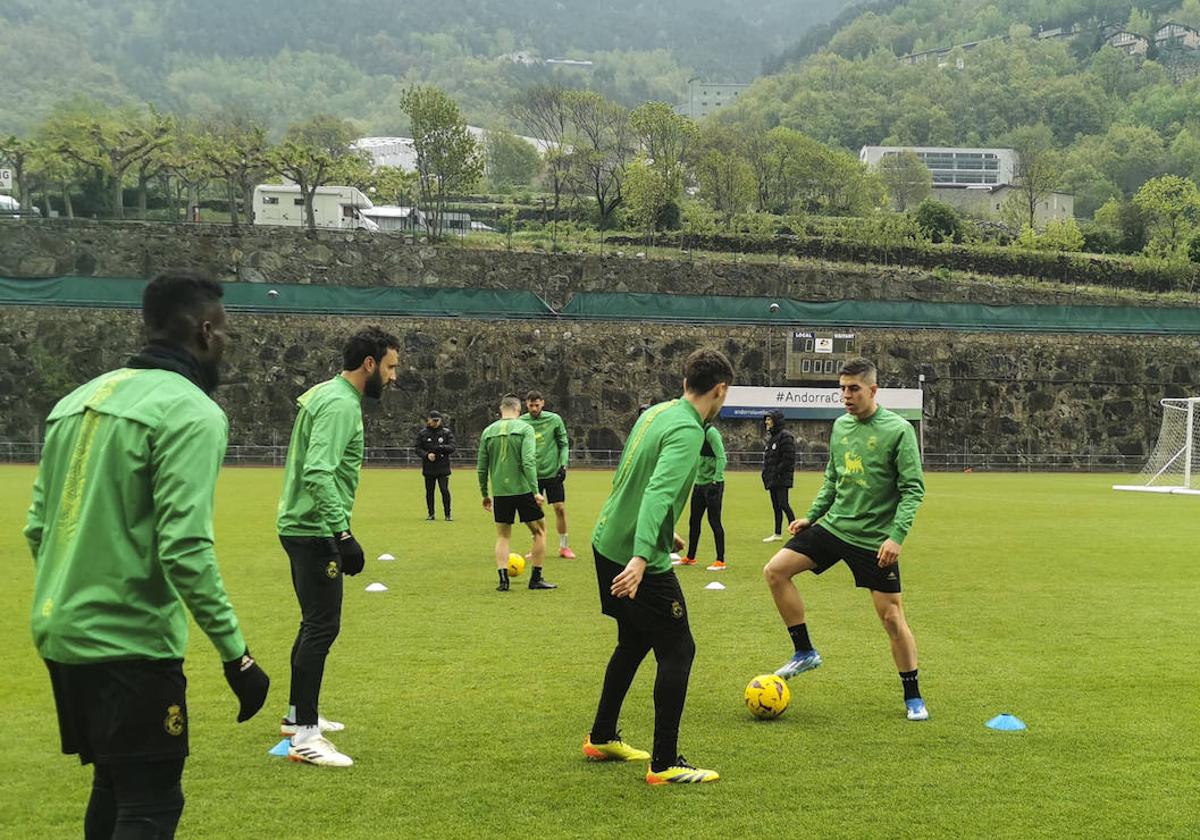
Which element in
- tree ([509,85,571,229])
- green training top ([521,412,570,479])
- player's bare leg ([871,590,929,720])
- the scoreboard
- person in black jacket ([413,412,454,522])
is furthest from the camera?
tree ([509,85,571,229])

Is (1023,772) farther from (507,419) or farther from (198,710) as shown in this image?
(507,419)

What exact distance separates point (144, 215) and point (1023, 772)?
64.9 meters

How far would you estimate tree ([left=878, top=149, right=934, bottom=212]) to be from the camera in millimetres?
125438

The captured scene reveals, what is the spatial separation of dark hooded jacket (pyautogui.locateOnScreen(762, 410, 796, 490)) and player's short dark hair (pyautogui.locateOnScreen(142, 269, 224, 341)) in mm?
14502

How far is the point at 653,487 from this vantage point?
20.4ft

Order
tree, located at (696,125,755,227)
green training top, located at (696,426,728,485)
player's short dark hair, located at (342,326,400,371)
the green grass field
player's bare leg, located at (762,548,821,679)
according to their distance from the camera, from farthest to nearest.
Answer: tree, located at (696,125,755,227) < green training top, located at (696,426,728,485) < player's bare leg, located at (762,548,821,679) < player's short dark hair, located at (342,326,400,371) < the green grass field

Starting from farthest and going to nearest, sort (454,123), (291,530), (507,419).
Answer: (454,123), (507,419), (291,530)

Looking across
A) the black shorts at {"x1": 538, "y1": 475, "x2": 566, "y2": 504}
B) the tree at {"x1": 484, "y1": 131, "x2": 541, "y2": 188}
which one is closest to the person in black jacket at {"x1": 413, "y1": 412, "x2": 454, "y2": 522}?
the black shorts at {"x1": 538, "y1": 475, "x2": 566, "y2": 504}

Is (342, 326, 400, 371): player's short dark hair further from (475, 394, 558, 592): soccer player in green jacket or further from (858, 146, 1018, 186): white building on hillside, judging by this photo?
(858, 146, 1018, 186): white building on hillside

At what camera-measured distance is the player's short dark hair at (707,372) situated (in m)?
6.40

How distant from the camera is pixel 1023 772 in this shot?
659cm

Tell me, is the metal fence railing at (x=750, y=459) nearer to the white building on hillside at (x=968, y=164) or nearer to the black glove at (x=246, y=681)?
the black glove at (x=246, y=681)

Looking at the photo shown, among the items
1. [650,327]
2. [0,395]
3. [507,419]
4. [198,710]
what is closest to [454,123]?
[650,327]

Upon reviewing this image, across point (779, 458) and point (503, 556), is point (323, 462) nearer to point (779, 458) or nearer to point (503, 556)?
point (503, 556)
